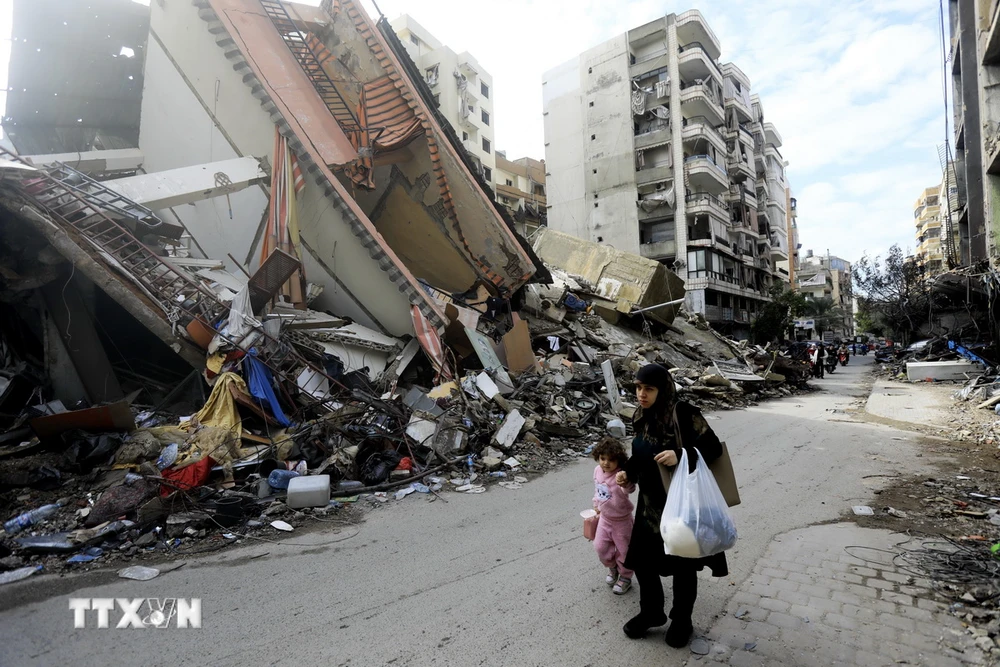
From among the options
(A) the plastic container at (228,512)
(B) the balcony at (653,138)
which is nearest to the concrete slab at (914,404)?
(A) the plastic container at (228,512)

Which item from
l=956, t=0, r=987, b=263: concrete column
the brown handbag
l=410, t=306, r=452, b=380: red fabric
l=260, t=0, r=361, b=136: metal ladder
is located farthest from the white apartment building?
the brown handbag

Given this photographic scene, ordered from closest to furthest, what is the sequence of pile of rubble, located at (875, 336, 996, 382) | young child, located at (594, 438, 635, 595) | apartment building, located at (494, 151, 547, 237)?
young child, located at (594, 438, 635, 595) < pile of rubble, located at (875, 336, 996, 382) < apartment building, located at (494, 151, 547, 237)

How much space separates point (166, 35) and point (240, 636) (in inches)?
568

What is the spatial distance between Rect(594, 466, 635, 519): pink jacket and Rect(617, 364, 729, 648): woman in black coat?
278 millimetres

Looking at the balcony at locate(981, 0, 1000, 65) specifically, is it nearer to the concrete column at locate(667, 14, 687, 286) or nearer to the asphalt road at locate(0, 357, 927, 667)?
the asphalt road at locate(0, 357, 927, 667)

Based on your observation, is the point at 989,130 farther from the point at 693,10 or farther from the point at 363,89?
the point at 693,10

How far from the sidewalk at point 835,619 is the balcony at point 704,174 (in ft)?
109

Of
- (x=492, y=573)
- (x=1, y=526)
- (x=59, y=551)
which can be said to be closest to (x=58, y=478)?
(x=1, y=526)

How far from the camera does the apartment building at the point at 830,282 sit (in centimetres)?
7725

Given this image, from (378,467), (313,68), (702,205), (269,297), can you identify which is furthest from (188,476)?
(702,205)

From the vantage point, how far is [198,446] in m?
6.01

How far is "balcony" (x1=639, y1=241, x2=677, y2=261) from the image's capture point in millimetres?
34188

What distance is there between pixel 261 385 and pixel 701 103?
116 ft

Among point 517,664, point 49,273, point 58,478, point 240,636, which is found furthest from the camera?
point 49,273
